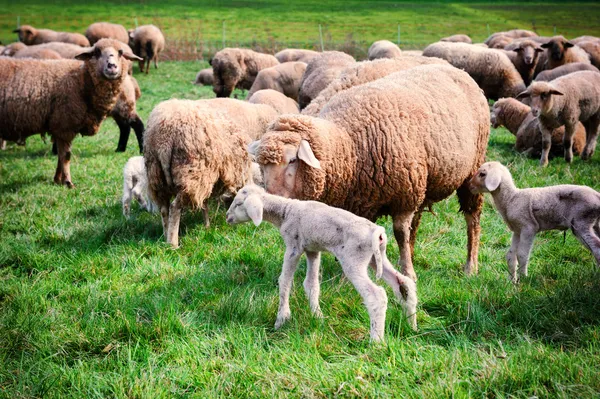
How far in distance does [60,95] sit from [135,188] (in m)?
2.81

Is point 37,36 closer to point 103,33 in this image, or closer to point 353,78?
Result: point 103,33

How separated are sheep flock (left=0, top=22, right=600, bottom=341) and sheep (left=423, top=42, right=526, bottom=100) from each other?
4.30m

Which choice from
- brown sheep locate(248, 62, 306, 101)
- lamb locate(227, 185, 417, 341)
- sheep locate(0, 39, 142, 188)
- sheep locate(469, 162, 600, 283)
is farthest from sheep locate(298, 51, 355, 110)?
lamb locate(227, 185, 417, 341)

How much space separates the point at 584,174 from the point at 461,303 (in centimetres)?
511

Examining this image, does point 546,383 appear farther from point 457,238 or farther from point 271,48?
point 271,48

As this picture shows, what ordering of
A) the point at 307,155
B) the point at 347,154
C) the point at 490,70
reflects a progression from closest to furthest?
the point at 307,155
the point at 347,154
the point at 490,70

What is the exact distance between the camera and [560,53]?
14.6 m

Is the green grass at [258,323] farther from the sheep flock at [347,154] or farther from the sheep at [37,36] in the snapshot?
the sheep at [37,36]

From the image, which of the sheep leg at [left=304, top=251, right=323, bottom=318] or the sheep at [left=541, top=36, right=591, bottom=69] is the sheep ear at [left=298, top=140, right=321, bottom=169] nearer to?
the sheep leg at [left=304, top=251, right=323, bottom=318]

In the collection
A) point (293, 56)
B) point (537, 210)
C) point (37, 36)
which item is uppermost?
point (37, 36)

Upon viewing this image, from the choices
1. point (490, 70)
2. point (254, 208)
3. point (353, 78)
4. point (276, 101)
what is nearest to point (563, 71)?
point (490, 70)

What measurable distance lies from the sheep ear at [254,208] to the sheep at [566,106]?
6557 mm

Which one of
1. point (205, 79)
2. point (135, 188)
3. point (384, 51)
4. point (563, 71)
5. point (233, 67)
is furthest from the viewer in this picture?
point (205, 79)

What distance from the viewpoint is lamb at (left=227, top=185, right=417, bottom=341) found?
320 centimetres
